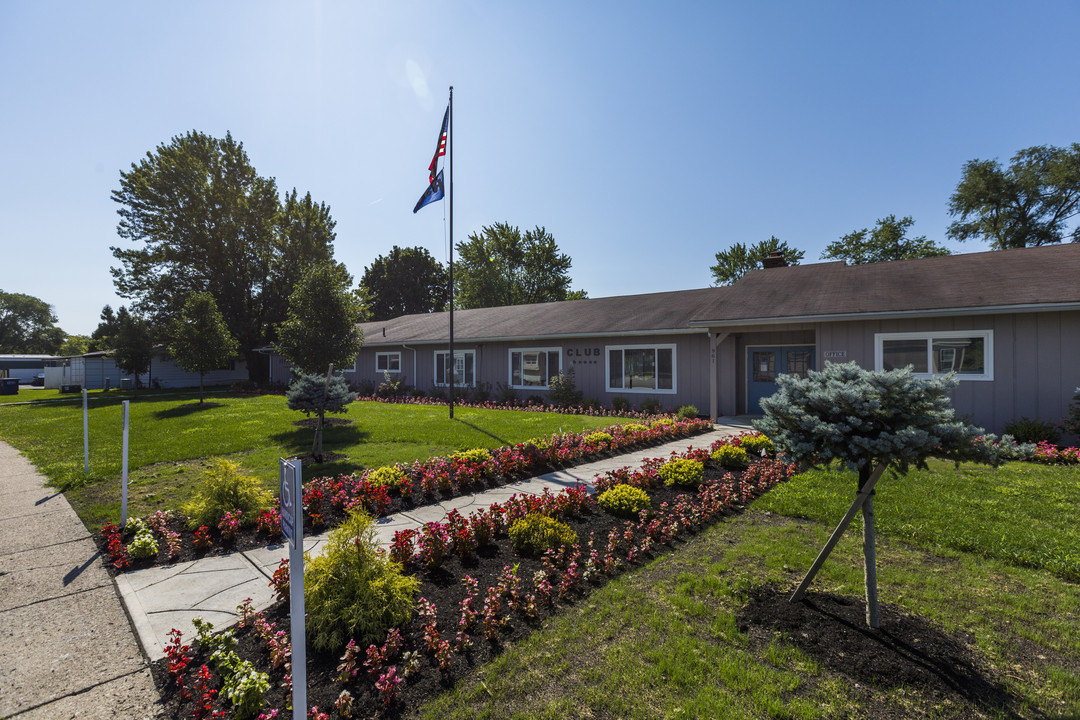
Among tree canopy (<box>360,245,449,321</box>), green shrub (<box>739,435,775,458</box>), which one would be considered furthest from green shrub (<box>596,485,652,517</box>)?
tree canopy (<box>360,245,449,321</box>)

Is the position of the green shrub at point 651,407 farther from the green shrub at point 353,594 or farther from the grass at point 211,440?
the green shrub at point 353,594

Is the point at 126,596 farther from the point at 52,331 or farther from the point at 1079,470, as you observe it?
the point at 52,331

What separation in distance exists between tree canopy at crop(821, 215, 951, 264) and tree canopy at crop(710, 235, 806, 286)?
3791mm

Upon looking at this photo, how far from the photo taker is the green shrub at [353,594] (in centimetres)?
282

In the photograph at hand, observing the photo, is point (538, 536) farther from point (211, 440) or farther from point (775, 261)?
point (775, 261)

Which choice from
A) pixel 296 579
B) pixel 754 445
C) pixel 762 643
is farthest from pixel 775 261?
pixel 296 579

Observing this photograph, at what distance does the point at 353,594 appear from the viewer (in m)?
2.99

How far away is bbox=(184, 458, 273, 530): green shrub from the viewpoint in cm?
474

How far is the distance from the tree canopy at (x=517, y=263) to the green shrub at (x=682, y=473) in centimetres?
3747

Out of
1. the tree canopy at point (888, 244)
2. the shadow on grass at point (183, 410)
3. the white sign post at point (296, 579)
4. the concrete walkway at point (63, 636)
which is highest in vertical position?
the tree canopy at point (888, 244)

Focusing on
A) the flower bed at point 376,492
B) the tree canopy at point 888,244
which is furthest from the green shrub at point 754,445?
the tree canopy at point 888,244

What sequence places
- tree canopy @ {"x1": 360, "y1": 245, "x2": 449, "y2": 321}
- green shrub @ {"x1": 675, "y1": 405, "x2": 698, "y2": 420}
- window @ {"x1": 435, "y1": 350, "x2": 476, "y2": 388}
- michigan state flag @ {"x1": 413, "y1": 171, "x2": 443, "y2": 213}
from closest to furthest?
michigan state flag @ {"x1": 413, "y1": 171, "x2": 443, "y2": 213}
green shrub @ {"x1": 675, "y1": 405, "x2": 698, "y2": 420}
window @ {"x1": 435, "y1": 350, "x2": 476, "y2": 388}
tree canopy @ {"x1": 360, "y1": 245, "x2": 449, "y2": 321}

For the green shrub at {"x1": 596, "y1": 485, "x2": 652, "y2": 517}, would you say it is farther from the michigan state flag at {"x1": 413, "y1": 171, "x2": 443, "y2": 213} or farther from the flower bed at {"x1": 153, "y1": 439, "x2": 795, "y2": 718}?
the michigan state flag at {"x1": 413, "y1": 171, "x2": 443, "y2": 213}

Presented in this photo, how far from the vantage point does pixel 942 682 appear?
2.43 meters
